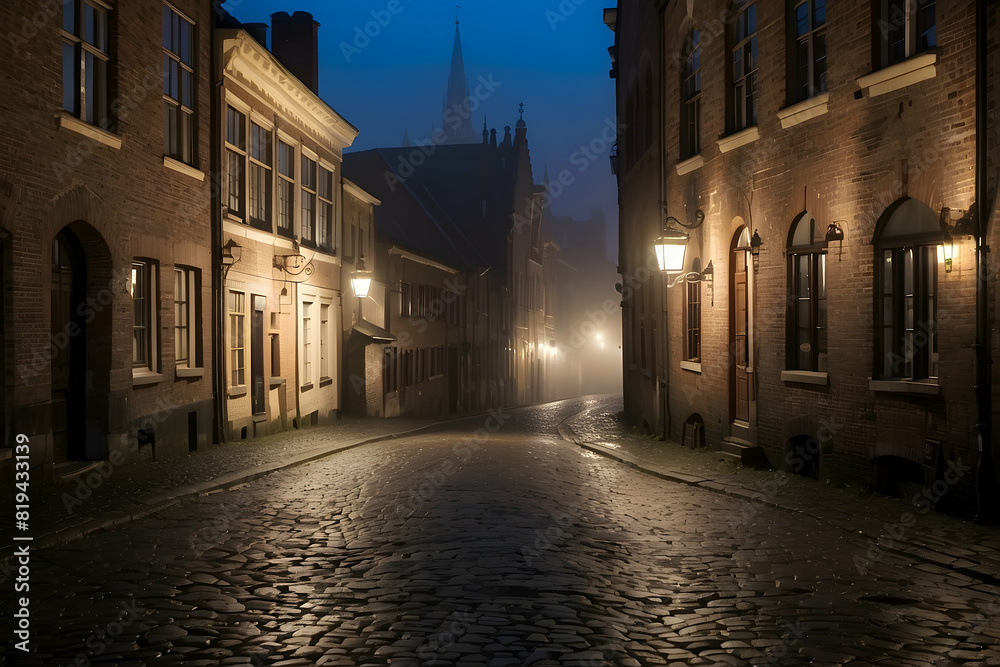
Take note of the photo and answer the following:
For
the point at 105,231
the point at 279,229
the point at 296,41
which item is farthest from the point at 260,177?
the point at 105,231

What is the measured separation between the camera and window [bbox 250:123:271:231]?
63.2ft

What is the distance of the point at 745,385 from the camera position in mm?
14648

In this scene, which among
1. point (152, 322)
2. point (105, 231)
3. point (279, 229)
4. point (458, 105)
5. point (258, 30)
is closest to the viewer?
point (105, 231)

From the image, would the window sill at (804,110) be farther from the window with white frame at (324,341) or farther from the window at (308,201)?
the window with white frame at (324,341)

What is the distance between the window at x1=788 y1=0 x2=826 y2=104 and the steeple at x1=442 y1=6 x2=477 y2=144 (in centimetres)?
16515

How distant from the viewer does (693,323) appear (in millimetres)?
17312

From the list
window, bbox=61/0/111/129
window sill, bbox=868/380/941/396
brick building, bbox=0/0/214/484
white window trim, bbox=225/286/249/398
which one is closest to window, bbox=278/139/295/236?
white window trim, bbox=225/286/249/398

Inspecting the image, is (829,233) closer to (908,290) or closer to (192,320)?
(908,290)

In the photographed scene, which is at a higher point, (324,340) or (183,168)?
(183,168)

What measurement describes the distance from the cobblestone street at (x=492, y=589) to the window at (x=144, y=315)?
4565 millimetres

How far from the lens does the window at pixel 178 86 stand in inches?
603

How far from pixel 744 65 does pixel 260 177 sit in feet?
33.2

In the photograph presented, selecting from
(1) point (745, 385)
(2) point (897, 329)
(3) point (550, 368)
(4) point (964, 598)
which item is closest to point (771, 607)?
(4) point (964, 598)

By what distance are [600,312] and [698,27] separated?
72.5 m
